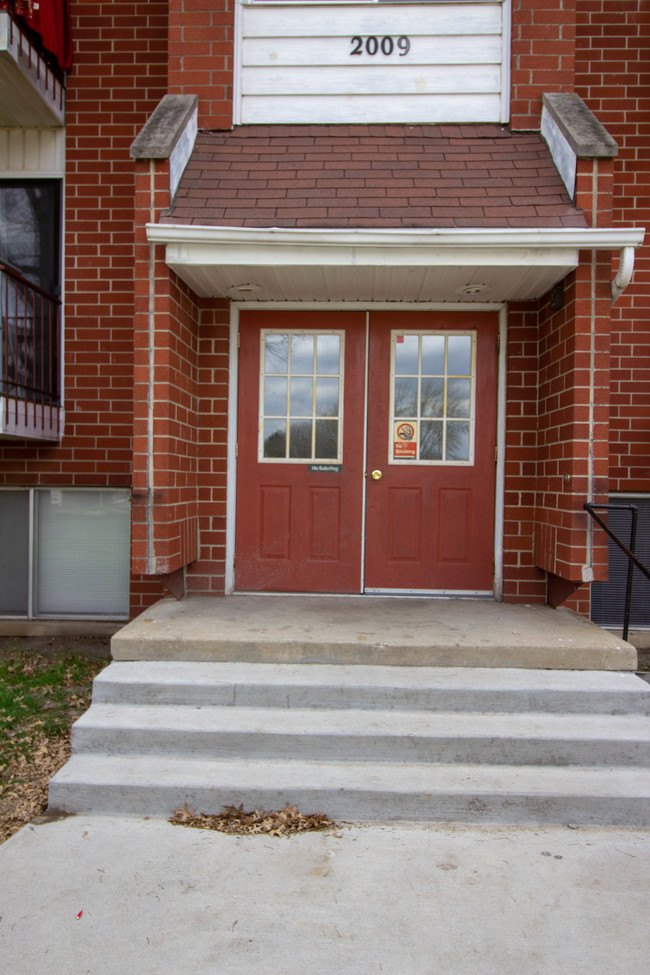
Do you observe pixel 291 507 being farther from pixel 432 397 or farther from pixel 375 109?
pixel 375 109

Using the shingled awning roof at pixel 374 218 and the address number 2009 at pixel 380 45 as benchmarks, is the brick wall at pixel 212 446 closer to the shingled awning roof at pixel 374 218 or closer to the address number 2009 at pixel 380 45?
the shingled awning roof at pixel 374 218

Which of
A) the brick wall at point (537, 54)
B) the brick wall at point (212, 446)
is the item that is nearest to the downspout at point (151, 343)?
the brick wall at point (212, 446)

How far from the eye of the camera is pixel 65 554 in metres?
6.07

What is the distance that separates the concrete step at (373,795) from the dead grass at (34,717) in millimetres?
302

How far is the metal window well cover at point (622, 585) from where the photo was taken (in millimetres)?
5895

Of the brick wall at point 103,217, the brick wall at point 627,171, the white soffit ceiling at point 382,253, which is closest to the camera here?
the white soffit ceiling at point 382,253

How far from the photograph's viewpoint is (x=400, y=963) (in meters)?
2.38

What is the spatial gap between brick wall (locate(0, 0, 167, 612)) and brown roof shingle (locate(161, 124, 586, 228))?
4.06 feet

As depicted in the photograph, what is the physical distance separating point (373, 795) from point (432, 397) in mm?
3111

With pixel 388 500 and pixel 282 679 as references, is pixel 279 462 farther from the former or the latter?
pixel 282 679

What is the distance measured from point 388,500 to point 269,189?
249 centimetres

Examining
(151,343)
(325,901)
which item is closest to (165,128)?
(151,343)

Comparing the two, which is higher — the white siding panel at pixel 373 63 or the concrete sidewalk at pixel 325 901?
the white siding panel at pixel 373 63

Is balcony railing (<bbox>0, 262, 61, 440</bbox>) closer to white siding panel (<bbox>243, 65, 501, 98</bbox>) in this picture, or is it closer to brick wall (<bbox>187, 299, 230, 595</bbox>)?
brick wall (<bbox>187, 299, 230, 595</bbox>)
